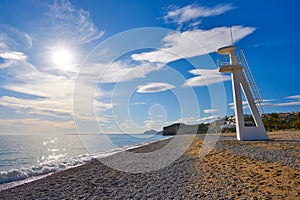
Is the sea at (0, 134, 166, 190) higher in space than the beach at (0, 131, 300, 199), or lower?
lower

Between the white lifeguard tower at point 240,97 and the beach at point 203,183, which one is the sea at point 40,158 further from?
the white lifeguard tower at point 240,97

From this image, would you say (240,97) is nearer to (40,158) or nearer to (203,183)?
(203,183)

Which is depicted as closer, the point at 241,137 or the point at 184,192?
the point at 184,192

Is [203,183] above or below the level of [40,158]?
above

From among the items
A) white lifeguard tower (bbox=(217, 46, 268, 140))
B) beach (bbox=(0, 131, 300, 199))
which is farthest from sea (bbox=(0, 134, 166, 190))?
white lifeguard tower (bbox=(217, 46, 268, 140))

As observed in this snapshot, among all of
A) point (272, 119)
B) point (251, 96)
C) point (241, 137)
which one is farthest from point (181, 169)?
point (272, 119)

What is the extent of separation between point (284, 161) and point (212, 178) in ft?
9.71

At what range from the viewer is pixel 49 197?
21.9ft

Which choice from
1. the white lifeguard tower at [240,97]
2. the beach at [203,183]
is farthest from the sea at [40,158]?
the white lifeguard tower at [240,97]

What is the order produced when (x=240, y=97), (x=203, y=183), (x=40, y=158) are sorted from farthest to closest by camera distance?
(x=40, y=158) → (x=240, y=97) → (x=203, y=183)

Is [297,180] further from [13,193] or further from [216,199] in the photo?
[13,193]

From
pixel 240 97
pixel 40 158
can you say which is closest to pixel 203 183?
pixel 240 97

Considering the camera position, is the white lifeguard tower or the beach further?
the white lifeguard tower

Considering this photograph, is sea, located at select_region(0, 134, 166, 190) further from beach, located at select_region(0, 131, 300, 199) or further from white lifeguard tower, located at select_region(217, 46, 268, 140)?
white lifeguard tower, located at select_region(217, 46, 268, 140)
